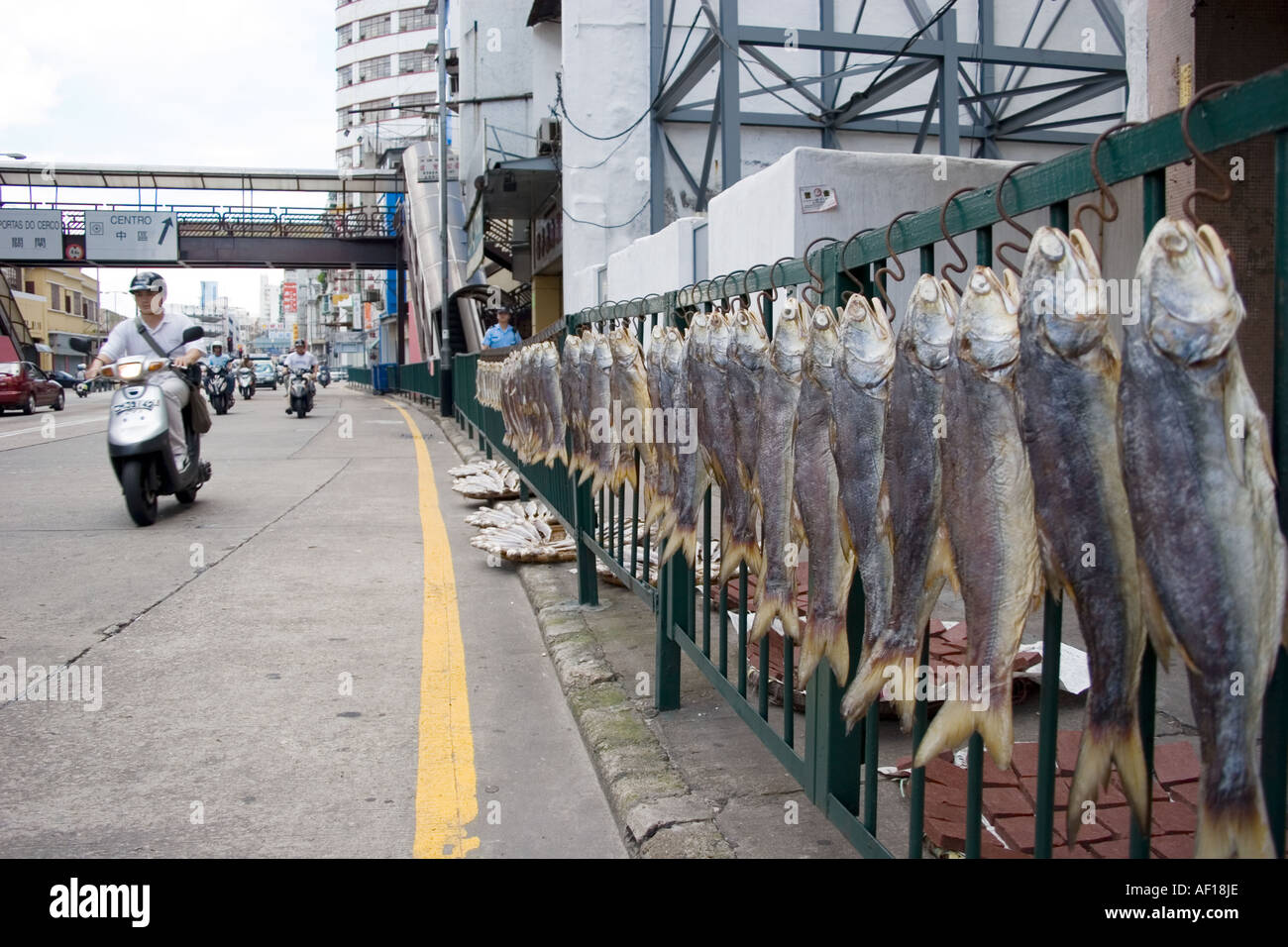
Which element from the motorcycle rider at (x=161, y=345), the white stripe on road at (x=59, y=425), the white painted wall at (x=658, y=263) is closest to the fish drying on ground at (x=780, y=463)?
the white painted wall at (x=658, y=263)

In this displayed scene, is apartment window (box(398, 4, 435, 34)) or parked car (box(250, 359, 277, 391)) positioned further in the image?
apartment window (box(398, 4, 435, 34))

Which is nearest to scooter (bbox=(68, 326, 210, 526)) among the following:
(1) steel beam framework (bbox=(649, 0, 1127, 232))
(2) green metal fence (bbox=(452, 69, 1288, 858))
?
(2) green metal fence (bbox=(452, 69, 1288, 858))

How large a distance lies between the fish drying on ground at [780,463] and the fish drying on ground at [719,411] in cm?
23

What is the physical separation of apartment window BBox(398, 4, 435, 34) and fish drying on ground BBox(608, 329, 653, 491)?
9080cm

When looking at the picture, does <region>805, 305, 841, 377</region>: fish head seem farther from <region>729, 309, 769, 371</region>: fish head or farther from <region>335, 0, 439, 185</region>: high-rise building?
<region>335, 0, 439, 185</region>: high-rise building

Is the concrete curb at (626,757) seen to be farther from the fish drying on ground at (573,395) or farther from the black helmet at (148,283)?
the black helmet at (148,283)

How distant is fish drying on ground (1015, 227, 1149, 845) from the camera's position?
4.94 feet

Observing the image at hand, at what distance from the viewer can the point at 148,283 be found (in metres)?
Answer: 8.89

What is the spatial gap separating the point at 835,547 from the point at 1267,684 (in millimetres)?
1040

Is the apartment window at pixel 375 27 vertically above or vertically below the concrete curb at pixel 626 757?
above

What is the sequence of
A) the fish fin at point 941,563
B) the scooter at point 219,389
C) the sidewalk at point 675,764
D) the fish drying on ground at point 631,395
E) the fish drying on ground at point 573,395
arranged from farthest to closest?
1. the scooter at point 219,389
2. the fish drying on ground at point 573,395
3. the fish drying on ground at point 631,395
4. the sidewalk at point 675,764
5. the fish fin at point 941,563

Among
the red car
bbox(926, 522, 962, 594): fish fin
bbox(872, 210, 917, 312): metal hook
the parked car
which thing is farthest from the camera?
the parked car

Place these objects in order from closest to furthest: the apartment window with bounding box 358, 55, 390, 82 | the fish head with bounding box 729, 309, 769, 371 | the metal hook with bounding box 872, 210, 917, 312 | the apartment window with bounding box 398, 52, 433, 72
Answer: the metal hook with bounding box 872, 210, 917, 312 → the fish head with bounding box 729, 309, 769, 371 → the apartment window with bounding box 398, 52, 433, 72 → the apartment window with bounding box 358, 55, 390, 82

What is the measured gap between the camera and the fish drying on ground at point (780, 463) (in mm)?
2461
